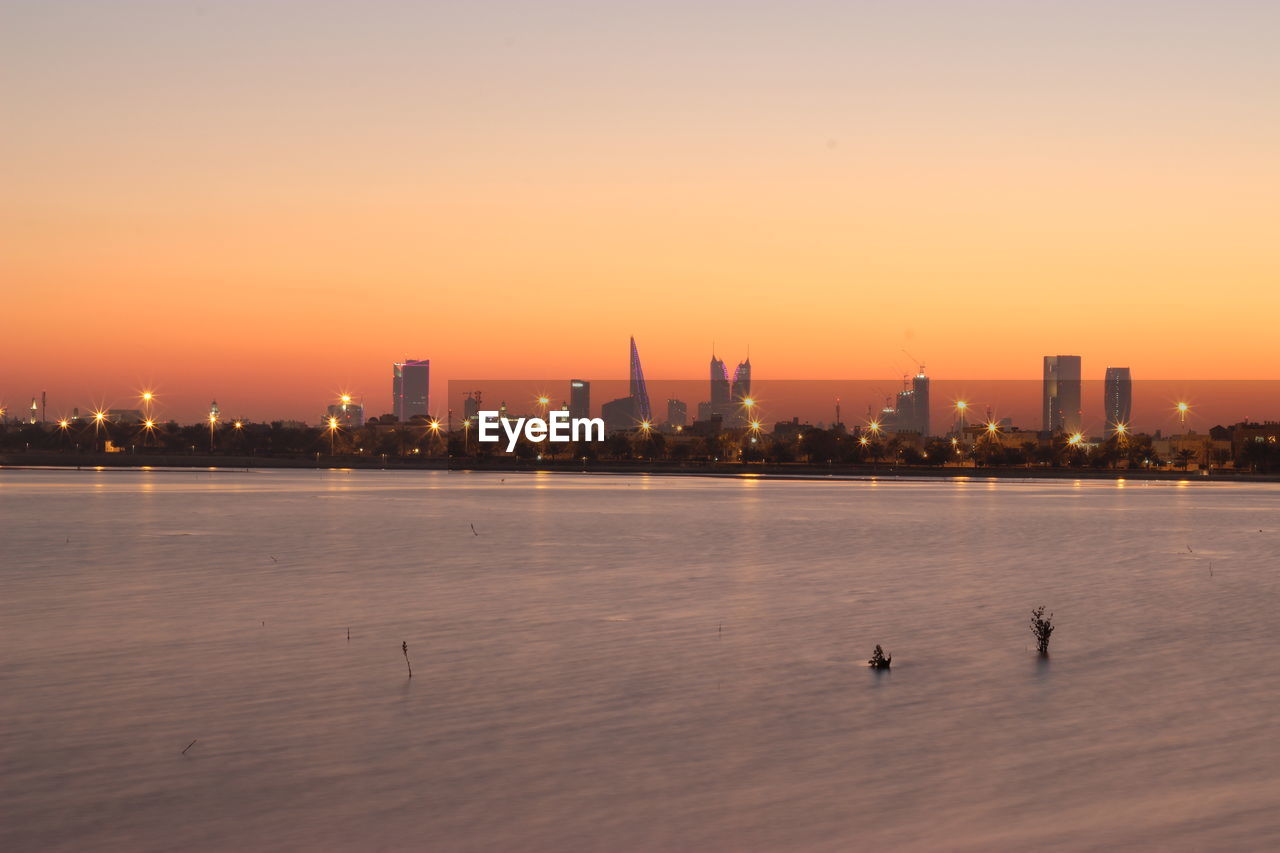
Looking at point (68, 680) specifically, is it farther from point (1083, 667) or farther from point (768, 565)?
point (768, 565)

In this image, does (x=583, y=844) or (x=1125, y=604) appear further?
(x=1125, y=604)

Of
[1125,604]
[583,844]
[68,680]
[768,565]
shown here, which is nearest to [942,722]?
[583,844]

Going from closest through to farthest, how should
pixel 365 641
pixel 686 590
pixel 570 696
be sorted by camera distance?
pixel 570 696 < pixel 365 641 < pixel 686 590

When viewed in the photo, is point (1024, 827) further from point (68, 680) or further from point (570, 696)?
point (68, 680)

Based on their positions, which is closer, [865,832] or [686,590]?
[865,832]

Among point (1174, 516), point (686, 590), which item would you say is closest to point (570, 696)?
point (686, 590)

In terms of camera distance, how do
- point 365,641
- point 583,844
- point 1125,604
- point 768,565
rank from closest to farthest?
point 583,844 < point 365,641 < point 1125,604 < point 768,565

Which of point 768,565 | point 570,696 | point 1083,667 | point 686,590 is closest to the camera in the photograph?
point 570,696
